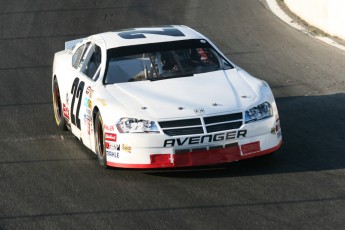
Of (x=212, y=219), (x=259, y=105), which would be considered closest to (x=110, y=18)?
(x=259, y=105)

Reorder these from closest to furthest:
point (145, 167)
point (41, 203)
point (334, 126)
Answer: point (41, 203) → point (145, 167) → point (334, 126)

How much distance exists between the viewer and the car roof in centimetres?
1123

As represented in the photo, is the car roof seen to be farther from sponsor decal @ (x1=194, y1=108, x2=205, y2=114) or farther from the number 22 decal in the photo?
sponsor decal @ (x1=194, y1=108, x2=205, y2=114)

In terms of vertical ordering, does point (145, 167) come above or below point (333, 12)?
above

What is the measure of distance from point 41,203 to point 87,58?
318 cm

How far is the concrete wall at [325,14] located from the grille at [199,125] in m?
8.38

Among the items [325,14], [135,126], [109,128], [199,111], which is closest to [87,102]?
[109,128]

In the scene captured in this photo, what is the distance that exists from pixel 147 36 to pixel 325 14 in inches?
302

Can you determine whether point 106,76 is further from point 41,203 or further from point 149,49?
point 41,203

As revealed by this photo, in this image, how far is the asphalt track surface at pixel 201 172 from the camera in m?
8.16

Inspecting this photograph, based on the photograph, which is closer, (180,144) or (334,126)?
(180,144)

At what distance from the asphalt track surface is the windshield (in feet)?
3.62

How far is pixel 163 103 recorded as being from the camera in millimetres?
9766

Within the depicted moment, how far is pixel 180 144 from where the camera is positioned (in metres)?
9.31
